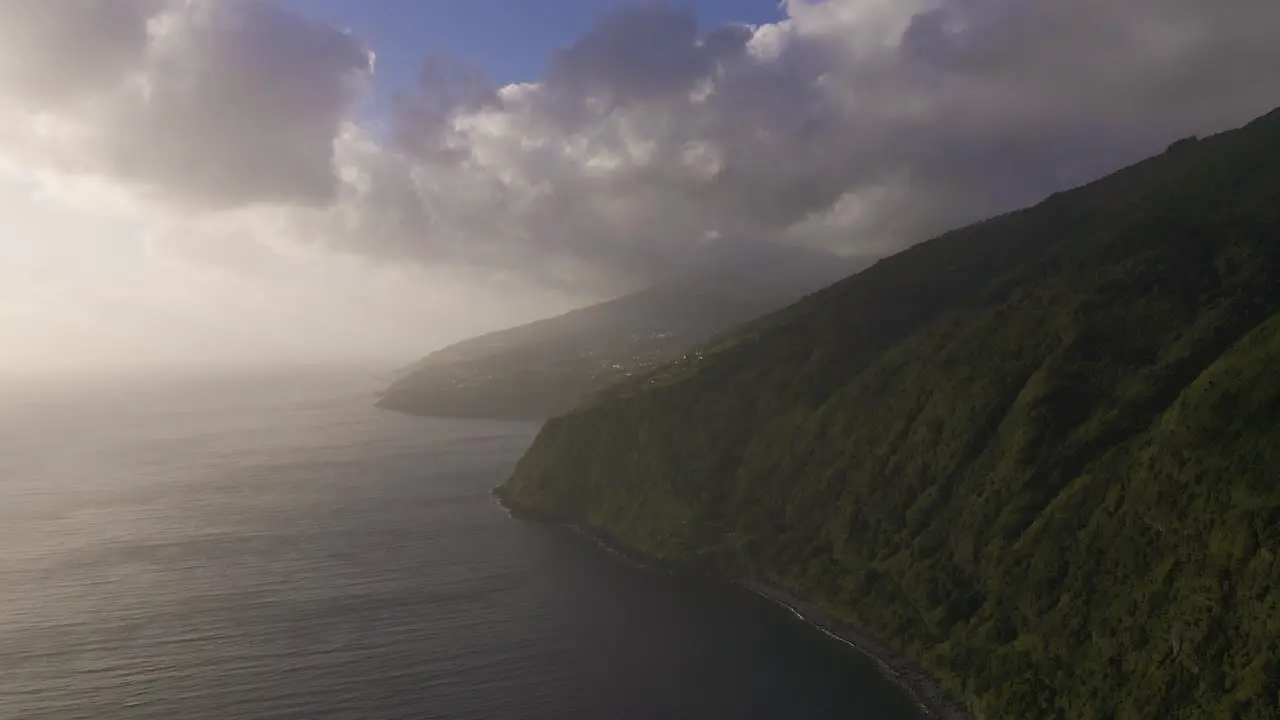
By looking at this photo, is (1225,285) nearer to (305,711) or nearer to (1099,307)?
(1099,307)

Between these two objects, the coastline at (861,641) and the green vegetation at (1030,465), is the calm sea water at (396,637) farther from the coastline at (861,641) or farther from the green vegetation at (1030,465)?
the green vegetation at (1030,465)

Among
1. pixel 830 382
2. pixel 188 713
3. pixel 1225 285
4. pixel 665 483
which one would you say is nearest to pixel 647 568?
pixel 665 483

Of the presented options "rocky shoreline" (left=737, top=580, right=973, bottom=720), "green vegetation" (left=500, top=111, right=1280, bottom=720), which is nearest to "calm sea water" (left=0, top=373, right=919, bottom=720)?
"rocky shoreline" (left=737, top=580, right=973, bottom=720)

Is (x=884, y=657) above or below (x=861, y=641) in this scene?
below

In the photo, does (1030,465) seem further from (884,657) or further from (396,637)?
(396,637)

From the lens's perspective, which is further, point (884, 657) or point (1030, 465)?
point (1030, 465)

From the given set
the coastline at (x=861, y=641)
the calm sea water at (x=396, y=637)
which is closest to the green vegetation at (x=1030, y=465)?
the coastline at (x=861, y=641)

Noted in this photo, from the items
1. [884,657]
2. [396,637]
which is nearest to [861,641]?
[884,657]
